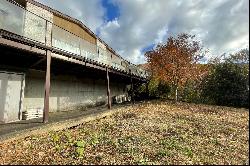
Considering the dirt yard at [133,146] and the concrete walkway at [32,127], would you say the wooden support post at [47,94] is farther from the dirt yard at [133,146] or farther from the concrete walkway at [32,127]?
the dirt yard at [133,146]

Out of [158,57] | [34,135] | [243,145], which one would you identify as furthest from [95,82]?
[243,145]

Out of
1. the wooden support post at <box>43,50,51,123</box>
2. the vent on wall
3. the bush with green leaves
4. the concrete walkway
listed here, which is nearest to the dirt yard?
the concrete walkway

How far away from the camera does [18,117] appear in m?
13.9

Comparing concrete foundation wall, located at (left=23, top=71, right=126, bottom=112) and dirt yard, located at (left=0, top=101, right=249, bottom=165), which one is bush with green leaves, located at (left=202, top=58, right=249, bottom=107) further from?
dirt yard, located at (left=0, top=101, right=249, bottom=165)

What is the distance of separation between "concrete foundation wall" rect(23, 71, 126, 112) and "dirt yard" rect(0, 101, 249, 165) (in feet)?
16.9

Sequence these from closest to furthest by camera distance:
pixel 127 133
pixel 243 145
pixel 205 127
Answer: pixel 243 145, pixel 127 133, pixel 205 127

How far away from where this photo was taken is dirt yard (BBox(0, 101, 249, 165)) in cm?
765

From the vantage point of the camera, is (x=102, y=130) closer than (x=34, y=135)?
No

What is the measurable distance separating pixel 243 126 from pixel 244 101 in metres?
11.8

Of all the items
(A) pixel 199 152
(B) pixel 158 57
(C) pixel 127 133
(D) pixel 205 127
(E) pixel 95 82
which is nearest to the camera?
(A) pixel 199 152

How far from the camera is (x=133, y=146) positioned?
892 cm

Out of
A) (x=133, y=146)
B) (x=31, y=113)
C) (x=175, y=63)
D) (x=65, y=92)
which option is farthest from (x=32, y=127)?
(x=175, y=63)

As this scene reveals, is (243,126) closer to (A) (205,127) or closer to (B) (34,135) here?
(A) (205,127)

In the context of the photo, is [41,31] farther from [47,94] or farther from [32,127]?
[32,127]
